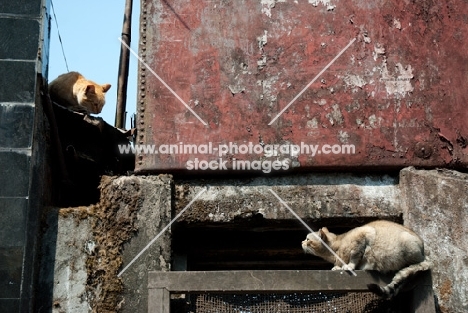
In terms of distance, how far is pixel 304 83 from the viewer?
876cm

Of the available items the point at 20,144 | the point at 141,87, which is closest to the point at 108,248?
the point at 20,144

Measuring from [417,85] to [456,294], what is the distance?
2.34m

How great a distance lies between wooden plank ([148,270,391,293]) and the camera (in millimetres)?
6836

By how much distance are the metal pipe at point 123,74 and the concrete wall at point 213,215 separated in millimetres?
2220

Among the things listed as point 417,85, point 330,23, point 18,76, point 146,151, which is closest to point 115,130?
point 146,151

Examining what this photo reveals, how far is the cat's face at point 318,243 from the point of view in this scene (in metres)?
7.53

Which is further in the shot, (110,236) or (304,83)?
(304,83)

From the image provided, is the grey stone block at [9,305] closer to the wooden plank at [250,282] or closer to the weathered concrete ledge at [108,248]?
the weathered concrete ledge at [108,248]

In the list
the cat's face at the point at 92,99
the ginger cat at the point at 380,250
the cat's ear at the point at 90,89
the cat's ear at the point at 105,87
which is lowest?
the ginger cat at the point at 380,250

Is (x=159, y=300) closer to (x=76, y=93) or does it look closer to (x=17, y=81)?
(x=17, y=81)

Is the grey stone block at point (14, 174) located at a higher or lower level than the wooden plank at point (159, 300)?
higher

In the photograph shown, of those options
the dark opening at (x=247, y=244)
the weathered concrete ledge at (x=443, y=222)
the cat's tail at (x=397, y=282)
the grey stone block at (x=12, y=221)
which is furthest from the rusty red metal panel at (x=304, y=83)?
the cat's tail at (x=397, y=282)

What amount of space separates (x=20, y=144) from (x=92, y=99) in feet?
6.24

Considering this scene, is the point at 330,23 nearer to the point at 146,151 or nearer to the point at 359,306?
the point at 146,151
